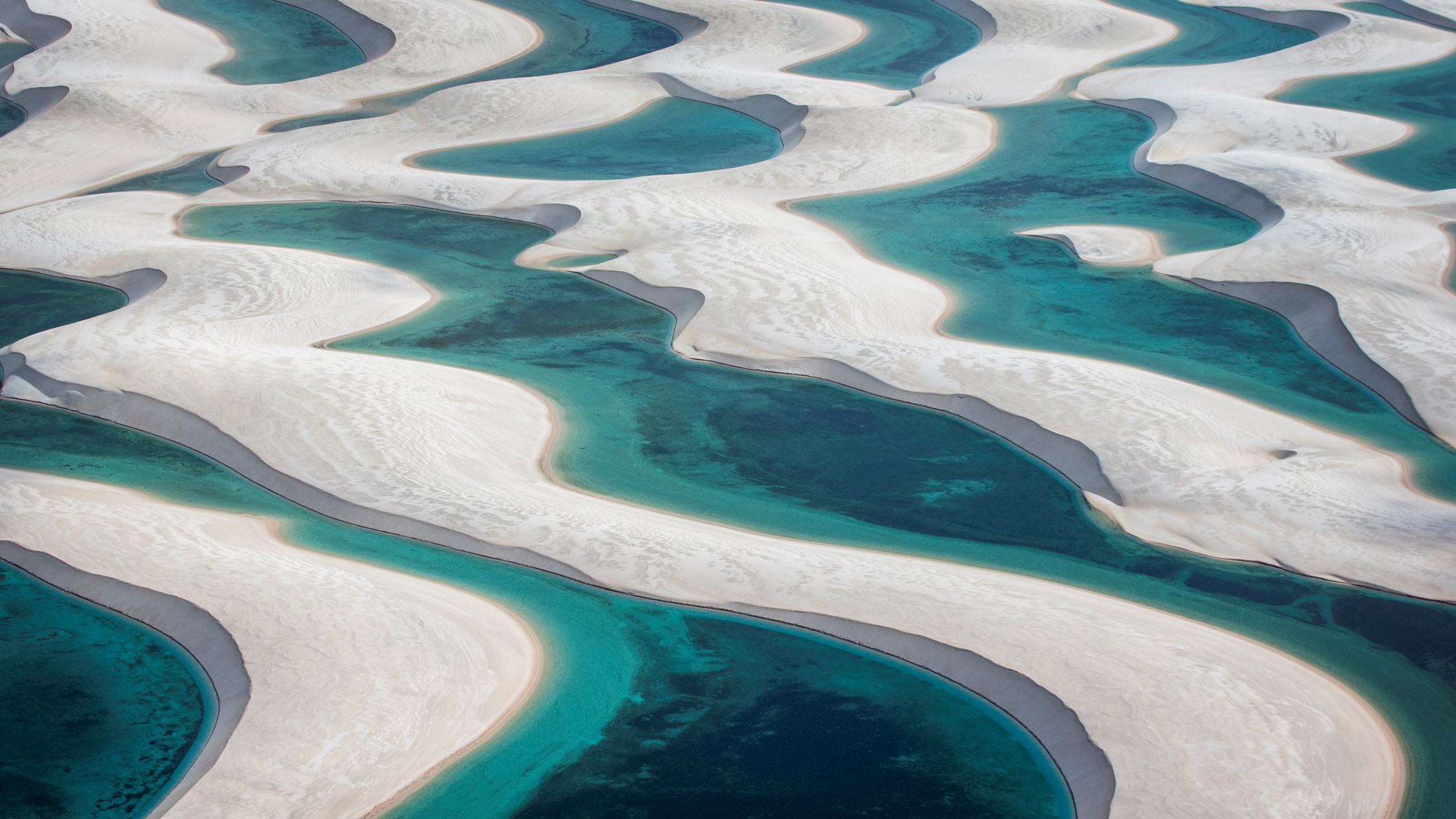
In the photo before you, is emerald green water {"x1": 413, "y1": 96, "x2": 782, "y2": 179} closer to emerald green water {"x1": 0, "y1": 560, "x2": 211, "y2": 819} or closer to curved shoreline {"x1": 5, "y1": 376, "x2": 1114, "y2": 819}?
curved shoreline {"x1": 5, "y1": 376, "x2": 1114, "y2": 819}

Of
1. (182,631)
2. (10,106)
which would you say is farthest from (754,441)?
(10,106)

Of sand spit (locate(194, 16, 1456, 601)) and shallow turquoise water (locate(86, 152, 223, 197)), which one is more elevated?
sand spit (locate(194, 16, 1456, 601))

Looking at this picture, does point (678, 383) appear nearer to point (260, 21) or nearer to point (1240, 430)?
point (1240, 430)

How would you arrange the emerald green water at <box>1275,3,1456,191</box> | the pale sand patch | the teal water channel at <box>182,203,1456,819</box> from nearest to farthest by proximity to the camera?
the teal water channel at <box>182,203,1456,819</box> < the pale sand patch < the emerald green water at <box>1275,3,1456,191</box>

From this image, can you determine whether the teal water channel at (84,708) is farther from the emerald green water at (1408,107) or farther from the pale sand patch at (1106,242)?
the emerald green water at (1408,107)

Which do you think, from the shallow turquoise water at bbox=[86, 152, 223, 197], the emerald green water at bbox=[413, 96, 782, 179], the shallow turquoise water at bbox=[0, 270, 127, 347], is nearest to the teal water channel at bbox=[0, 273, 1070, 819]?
the shallow turquoise water at bbox=[0, 270, 127, 347]

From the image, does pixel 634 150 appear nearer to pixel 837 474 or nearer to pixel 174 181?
pixel 174 181
